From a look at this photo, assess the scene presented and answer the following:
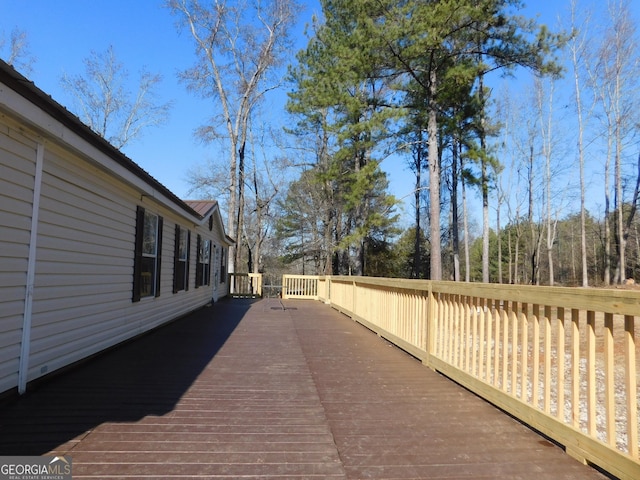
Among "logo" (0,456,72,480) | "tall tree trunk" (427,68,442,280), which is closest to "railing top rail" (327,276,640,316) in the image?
"logo" (0,456,72,480)

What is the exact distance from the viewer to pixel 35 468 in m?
2.06

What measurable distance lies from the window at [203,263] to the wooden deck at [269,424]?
220 inches

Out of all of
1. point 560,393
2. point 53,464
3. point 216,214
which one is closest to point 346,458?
point 560,393

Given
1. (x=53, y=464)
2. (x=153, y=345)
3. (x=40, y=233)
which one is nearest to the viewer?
(x=53, y=464)

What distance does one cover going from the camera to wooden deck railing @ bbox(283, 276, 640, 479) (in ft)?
6.86

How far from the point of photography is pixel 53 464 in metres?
2.10

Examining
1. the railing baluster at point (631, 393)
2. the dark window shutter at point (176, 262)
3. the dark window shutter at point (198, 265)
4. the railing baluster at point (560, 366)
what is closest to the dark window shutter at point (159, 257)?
the dark window shutter at point (176, 262)

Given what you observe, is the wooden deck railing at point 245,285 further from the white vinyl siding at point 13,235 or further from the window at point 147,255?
the white vinyl siding at point 13,235

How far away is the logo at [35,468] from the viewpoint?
202 cm

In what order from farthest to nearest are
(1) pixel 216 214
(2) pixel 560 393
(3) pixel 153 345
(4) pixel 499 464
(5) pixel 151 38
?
(5) pixel 151 38, (1) pixel 216 214, (3) pixel 153 345, (2) pixel 560 393, (4) pixel 499 464

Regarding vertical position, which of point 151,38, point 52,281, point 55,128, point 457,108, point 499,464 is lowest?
point 499,464

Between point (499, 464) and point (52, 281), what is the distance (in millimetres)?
3854

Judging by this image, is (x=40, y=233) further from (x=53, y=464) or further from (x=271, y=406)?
(x=271, y=406)

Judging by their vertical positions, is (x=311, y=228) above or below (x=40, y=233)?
above
